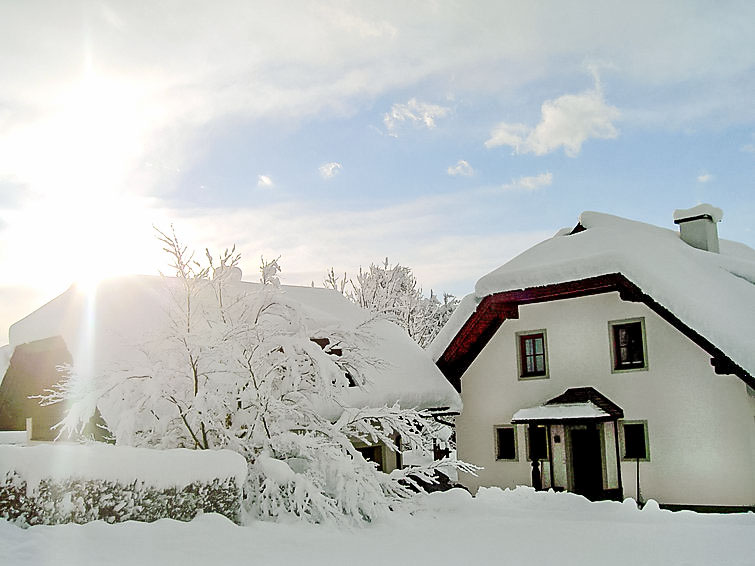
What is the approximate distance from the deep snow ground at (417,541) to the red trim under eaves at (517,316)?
421 centimetres

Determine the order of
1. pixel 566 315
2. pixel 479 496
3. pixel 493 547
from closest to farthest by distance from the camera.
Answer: pixel 493 547 < pixel 479 496 < pixel 566 315

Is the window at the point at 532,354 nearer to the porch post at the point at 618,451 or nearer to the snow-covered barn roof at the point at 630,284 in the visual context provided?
the snow-covered barn roof at the point at 630,284

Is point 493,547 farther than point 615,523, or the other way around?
point 615,523

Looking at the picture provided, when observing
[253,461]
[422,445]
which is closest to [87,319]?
[253,461]

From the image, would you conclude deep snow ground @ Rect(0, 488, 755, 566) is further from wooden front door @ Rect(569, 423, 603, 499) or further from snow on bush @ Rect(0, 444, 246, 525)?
wooden front door @ Rect(569, 423, 603, 499)

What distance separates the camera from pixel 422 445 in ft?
44.7

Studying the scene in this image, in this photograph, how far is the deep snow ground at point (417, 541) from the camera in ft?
27.2

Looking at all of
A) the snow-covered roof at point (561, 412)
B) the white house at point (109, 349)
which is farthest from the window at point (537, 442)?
the white house at point (109, 349)

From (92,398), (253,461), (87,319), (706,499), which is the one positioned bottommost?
(706,499)

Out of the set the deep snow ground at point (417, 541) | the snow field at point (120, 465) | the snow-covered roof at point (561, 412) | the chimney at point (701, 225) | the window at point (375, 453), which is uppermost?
the chimney at point (701, 225)

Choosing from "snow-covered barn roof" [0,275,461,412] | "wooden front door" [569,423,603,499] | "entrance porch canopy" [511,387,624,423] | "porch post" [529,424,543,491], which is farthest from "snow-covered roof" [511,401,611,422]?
"snow-covered barn roof" [0,275,461,412]

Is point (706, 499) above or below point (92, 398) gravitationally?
below

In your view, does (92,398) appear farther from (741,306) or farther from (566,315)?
(741,306)

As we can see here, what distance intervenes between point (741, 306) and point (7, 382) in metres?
16.9
